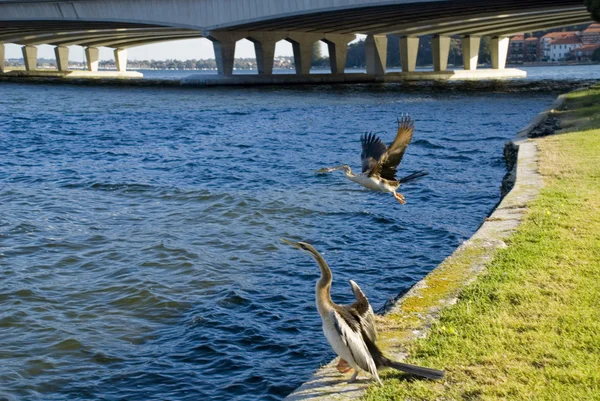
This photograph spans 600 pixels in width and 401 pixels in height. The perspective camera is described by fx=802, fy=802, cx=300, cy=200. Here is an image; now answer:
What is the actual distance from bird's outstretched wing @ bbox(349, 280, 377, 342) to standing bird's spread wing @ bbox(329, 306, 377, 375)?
7cm

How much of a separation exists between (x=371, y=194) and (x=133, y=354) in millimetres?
8662

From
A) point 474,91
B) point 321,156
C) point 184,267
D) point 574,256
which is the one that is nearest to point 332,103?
point 474,91

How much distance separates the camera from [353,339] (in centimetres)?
529

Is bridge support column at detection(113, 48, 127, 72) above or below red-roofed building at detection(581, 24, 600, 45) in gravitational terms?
above

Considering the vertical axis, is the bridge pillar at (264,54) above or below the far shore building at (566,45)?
above

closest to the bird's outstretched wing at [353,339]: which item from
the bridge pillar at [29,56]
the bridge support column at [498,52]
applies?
the bridge support column at [498,52]

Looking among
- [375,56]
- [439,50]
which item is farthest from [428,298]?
[439,50]

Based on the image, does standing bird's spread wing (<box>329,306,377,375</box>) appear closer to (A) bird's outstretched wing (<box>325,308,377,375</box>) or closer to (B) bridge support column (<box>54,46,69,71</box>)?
(A) bird's outstretched wing (<box>325,308,377,375</box>)

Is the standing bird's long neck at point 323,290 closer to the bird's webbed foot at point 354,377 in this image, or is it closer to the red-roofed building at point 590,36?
the bird's webbed foot at point 354,377

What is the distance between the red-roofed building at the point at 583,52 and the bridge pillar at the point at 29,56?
12481cm

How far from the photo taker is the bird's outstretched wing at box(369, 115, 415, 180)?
33.0 feet

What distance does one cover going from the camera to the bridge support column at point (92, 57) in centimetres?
9144

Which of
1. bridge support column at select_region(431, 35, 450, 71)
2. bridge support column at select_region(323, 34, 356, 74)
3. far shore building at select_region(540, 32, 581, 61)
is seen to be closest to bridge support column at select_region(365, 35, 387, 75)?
bridge support column at select_region(323, 34, 356, 74)

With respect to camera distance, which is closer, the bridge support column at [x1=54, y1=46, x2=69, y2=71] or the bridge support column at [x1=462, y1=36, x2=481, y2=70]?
the bridge support column at [x1=462, y1=36, x2=481, y2=70]
